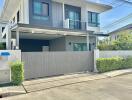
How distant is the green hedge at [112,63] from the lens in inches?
466

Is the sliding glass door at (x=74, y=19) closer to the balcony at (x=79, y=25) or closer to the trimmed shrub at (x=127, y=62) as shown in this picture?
the balcony at (x=79, y=25)

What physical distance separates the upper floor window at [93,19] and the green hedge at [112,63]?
6061 mm

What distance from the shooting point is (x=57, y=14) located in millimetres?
15219

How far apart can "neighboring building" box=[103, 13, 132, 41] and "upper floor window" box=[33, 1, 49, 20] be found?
37.2 feet

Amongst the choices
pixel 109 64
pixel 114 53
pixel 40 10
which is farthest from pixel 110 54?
pixel 40 10

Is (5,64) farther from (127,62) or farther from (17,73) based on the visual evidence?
(127,62)

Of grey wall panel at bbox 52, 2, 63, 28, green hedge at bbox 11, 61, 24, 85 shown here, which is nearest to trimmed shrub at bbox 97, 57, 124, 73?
grey wall panel at bbox 52, 2, 63, 28

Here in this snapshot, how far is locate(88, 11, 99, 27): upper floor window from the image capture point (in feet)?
57.8

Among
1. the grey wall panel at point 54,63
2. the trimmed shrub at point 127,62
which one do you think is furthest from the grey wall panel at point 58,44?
the trimmed shrub at point 127,62

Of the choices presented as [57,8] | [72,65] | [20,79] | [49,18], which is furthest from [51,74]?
[57,8]

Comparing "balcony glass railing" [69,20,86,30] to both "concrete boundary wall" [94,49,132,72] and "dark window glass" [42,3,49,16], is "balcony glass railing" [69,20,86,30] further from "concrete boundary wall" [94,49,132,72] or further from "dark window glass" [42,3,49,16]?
"concrete boundary wall" [94,49,132,72]

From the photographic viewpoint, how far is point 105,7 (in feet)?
57.0

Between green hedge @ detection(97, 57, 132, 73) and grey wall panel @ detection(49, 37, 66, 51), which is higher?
grey wall panel @ detection(49, 37, 66, 51)

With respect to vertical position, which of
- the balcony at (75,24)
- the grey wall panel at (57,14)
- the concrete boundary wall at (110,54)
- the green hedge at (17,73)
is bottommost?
the green hedge at (17,73)
